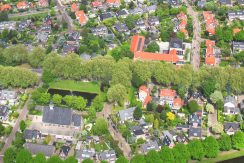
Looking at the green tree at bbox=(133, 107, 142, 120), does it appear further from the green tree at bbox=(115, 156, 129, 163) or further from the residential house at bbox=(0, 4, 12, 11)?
the residential house at bbox=(0, 4, 12, 11)

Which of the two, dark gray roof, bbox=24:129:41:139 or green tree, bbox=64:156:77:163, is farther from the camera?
dark gray roof, bbox=24:129:41:139

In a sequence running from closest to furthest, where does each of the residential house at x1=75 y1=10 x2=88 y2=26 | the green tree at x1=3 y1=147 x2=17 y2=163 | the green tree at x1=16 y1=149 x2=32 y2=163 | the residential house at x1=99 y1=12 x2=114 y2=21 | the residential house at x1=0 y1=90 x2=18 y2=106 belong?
the green tree at x1=16 y1=149 x2=32 y2=163
the green tree at x1=3 y1=147 x2=17 y2=163
the residential house at x1=0 y1=90 x2=18 y2=106
the residential house at x1=75 y1=10 x2=88 y2=26
the residential house at x1=99 y1=12 x2=114 y2=21

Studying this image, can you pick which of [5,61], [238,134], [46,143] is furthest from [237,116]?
[5,61]

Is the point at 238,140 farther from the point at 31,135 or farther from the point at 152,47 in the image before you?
the point at 31,135

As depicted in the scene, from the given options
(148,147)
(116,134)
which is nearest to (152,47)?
(116,134)

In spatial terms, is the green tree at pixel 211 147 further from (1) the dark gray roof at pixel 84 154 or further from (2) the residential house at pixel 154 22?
(2) the residential house at pixel 154 22

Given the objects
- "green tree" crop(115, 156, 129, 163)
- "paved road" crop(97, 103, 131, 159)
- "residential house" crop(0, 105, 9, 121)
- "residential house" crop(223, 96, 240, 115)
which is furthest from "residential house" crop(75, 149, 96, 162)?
"residential house" crop(223, 96, 240, 115)
